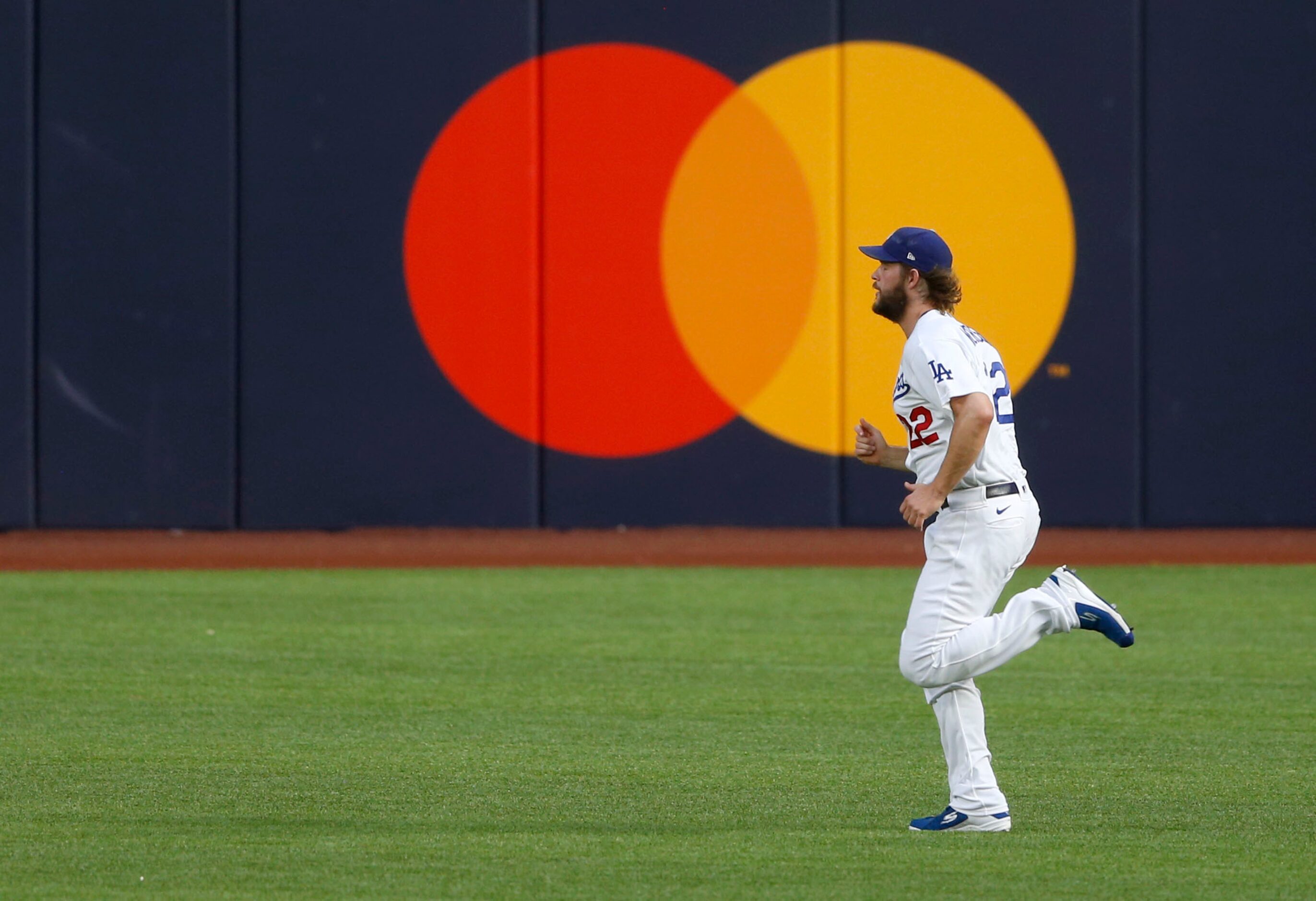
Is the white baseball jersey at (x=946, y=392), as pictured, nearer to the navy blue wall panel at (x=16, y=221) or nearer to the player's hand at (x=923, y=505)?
the player's hand at (x=923, y=505)

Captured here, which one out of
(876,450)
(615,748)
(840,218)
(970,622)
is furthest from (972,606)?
(840,218)

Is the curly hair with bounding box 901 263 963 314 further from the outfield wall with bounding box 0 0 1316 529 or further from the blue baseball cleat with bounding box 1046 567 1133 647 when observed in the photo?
the outfield wall with bounding box 0 0 1316 529

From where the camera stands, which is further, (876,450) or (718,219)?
(718,219)

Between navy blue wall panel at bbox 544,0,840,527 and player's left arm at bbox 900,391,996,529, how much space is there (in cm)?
951

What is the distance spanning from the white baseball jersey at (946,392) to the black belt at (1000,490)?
0.02m

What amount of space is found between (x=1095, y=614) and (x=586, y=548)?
917 cm

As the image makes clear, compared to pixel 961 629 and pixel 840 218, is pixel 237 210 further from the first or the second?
pixel 961 629

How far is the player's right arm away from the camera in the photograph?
5.61 metres

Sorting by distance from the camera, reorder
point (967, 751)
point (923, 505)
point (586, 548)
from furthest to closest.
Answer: point (586, 548), point (967, 751), point (923, 505)

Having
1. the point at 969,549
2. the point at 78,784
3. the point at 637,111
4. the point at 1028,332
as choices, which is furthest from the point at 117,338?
the point at 969,549

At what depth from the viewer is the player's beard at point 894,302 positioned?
5.59m

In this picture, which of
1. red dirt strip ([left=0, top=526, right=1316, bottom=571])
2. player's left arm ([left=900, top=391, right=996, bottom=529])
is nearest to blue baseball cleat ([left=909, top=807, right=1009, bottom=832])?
player's left arm ([left=900, top=391, right=996, bottom=529])

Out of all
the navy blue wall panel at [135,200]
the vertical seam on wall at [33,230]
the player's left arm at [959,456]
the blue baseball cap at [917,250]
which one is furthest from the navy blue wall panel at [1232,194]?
the player's left arm at [959,456]

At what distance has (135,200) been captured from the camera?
47.6ft
